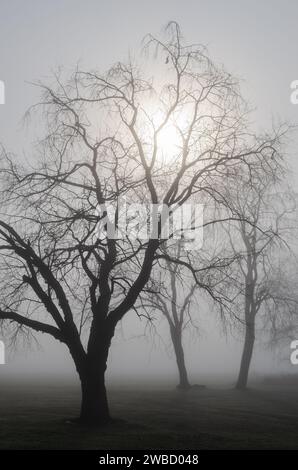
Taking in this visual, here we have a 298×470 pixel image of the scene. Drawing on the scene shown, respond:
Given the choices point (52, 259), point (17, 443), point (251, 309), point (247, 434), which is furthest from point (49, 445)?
point (251, 309)

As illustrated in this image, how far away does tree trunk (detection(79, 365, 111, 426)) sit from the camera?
1705cm

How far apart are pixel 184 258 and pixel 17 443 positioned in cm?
886

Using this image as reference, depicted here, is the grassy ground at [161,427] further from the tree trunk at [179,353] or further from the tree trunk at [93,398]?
the tree trunk at [179,353]

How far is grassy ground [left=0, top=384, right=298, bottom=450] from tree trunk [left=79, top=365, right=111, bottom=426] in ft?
1.85

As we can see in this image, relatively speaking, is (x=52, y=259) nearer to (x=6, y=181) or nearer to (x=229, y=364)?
(x=6, y=181)

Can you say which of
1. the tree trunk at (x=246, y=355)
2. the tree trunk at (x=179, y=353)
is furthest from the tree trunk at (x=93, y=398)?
the tree trunk at (x=179, y=353)

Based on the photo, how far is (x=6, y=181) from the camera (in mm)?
16969

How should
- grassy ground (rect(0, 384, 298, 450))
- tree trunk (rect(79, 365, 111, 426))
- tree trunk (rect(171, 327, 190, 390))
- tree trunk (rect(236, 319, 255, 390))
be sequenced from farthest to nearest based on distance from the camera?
tree trunk (rect(171, 327, 190, 390))
tree trunk (rect(236, 319, 255, 390))
tree trunk (rect(79, 365, 111, 426))
grassy ground (rect(0, 384, 298, 450))

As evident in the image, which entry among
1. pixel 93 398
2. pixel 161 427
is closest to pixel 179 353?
pixel 161 427

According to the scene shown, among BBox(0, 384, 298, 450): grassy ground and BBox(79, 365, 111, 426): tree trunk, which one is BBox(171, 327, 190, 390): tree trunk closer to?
BBox(0, 384, 298, 450): grassy ground

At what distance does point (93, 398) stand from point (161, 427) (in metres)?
2.44

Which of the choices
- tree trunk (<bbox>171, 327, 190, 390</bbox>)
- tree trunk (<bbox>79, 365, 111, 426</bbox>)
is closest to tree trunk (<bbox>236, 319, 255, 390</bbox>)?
tree trunk (<bbox>171, 327, 190, 390</bbox>)

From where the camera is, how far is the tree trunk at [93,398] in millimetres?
17047

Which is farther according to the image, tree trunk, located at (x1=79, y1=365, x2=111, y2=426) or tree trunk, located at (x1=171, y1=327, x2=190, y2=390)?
tree trunk, located at (x1=171, y1=327, x2=190, y2=390)
